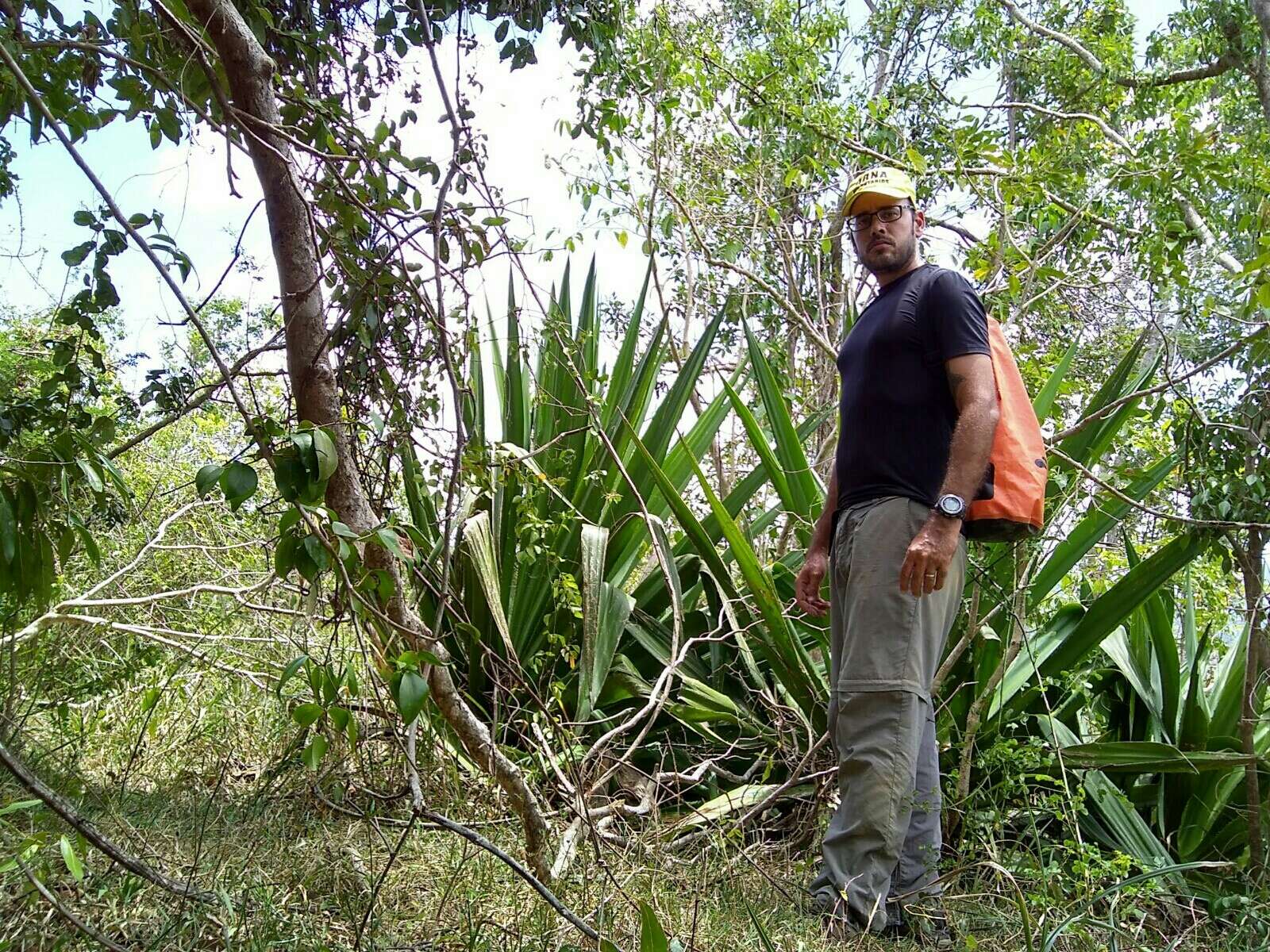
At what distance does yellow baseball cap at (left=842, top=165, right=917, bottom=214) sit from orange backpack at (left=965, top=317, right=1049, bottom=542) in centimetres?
44

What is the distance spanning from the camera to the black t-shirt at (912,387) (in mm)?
2350

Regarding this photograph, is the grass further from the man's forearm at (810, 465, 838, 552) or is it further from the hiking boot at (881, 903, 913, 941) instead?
the man's forearm at (810, 465, 838, 552)

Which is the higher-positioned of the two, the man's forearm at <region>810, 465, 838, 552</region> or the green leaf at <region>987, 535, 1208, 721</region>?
the man's forearm at <region>810, 465, 838, 552</region>

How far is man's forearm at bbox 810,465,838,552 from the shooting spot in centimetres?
264

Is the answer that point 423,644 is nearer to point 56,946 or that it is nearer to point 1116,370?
point 56,946

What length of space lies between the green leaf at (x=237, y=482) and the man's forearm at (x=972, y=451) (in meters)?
1.38

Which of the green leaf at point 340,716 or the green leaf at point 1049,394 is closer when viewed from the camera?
the green leaf at point 340,716

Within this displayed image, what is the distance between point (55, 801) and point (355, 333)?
0.90 meters

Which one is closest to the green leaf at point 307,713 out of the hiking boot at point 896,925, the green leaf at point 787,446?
the hiking boot at point 896,925

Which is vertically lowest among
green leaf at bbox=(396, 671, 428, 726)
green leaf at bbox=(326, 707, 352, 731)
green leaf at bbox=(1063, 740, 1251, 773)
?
green leaf at bbox=(1063, 740, 1251, 773)

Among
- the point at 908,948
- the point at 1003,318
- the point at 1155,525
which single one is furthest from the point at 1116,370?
the point at 908,948

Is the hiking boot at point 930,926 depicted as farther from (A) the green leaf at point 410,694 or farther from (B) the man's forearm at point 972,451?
(A) the green leaf at point 410,694

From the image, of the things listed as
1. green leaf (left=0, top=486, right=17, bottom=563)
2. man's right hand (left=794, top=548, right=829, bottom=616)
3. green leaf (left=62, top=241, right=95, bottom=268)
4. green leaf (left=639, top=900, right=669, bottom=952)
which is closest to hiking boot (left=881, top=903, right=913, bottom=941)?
man's right hand (left=794, top=548, right=829, bottom=616)

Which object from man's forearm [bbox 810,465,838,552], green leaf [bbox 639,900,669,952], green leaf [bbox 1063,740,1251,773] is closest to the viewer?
green leaf [bbox 639,900,669,952]
